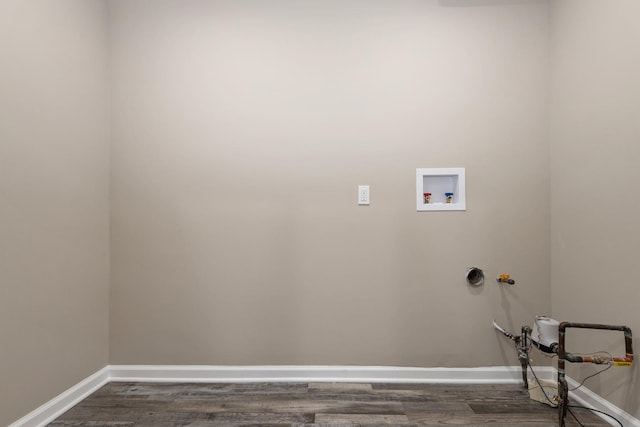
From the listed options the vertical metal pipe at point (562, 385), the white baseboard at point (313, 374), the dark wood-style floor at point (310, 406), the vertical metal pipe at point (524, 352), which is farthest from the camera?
the white baseboard at point (313, 374)

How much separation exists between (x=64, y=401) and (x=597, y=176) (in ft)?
10.1

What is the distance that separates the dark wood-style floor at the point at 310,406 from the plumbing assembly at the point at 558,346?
18 centimetres

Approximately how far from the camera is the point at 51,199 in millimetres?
1559

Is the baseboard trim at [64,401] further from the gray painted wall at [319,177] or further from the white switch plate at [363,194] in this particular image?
the white switch plate at [363,194]

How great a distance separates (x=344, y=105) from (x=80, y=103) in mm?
1562

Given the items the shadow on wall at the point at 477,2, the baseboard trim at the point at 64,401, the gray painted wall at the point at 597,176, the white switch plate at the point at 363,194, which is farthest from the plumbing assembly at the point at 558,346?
the baseboard trim at the point at 64,401

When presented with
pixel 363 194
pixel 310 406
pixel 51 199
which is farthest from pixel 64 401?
pixel 363 194

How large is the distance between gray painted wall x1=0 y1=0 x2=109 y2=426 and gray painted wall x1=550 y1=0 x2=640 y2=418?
9.30 feet

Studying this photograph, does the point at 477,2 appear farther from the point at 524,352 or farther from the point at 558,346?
the point at 524,352

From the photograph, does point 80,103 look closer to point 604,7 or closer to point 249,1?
point 249,1

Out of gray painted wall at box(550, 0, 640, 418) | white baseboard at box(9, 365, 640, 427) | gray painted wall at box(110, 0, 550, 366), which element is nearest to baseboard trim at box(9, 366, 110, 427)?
white baseboard at box(9, 365, 640, 427)

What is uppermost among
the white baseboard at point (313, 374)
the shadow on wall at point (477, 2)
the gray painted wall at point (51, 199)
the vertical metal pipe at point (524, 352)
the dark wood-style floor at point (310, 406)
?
the shadow on wall at point (477, 2)

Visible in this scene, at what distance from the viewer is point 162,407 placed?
1.64m

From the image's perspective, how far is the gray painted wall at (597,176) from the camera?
4.66 feet
